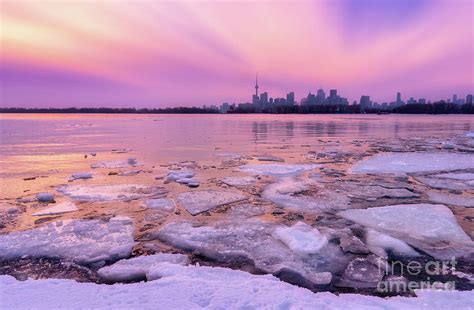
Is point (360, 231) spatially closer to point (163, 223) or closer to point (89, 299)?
point (163, 223)

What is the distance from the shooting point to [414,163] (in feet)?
27.8

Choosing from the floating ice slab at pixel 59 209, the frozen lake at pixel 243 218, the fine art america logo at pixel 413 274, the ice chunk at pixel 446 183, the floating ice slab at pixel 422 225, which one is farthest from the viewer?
the ice chunk at pixel 446 183

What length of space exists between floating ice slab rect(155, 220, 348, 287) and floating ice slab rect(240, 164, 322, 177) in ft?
10.6

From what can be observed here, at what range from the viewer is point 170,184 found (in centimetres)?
620

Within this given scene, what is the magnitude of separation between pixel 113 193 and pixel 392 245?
4393 mm

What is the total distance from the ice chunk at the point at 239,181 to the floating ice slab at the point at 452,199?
10.6 feet

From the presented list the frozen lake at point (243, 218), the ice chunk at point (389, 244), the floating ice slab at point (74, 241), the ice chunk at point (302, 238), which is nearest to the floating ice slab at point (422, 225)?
the frozen lake at point (243, 218)

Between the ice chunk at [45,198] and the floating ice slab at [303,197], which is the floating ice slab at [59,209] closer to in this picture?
the ice chunk at [45,198]

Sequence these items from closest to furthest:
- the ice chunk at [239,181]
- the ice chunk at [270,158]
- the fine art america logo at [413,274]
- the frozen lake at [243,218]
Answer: the fine art america logo at [413,274], the frozen lake at [243,218], the ice chunk at [239,181], the ice chunk at [270,158]

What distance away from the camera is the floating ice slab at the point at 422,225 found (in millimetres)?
3373

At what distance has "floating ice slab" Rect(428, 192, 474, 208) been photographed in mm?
4934

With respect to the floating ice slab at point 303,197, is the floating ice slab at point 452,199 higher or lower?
higher

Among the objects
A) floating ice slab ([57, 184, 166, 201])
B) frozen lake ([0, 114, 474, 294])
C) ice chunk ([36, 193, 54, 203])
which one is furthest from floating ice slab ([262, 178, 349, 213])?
ice chunk ([36, 193, 54, 203])

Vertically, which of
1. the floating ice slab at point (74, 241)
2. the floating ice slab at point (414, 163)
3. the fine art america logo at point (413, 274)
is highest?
the floating ice slab at point (414, 163)
